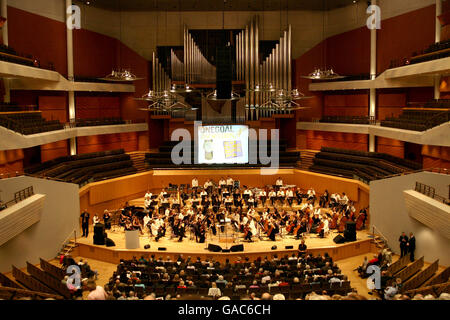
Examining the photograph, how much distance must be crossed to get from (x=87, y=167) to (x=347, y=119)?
12700mm

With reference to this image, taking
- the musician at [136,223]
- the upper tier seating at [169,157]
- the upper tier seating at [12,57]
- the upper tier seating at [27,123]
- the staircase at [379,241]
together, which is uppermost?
the upper tier seating at [12,57]

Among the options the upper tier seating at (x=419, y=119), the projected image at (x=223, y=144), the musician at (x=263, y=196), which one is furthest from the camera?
the projected image at (x=223, y=144)

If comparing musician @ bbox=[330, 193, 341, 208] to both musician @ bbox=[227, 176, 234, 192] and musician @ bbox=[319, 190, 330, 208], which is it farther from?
musician @ bbox=[227, 176, 234, 192]

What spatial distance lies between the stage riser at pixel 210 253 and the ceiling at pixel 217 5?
13.0 metres

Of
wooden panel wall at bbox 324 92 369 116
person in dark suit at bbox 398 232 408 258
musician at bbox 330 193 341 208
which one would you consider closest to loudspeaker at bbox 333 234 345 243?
person in dark suit at bbox 398 232 408 258

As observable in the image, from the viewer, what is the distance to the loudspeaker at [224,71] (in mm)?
23047

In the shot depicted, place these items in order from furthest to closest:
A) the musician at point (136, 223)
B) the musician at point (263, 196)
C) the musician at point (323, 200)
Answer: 1. the musician at point (323, 200)
2. the musician at point (263, 196)
3. the musician at point (136, 223)

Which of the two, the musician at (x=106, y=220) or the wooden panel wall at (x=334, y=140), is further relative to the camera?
the wooden panel wall at (x=334, y=140)

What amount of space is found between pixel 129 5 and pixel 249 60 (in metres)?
6.89

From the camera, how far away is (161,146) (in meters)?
23.5

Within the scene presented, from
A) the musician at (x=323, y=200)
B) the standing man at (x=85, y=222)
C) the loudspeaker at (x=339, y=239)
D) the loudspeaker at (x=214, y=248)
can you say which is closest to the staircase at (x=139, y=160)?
the standing man at (x=85, y=222)

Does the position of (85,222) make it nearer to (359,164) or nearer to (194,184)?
(194,184)

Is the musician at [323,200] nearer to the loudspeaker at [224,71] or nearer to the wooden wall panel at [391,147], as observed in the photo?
the wooden wall panel at [391,147]

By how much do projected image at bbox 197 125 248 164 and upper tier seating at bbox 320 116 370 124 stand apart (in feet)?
14.9
